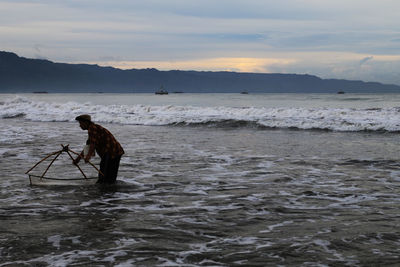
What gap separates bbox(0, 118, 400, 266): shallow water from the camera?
460cm

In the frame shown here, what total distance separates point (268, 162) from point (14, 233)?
7.10 meters

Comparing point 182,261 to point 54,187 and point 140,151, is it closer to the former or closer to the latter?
point 54,187

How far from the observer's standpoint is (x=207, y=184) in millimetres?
8484

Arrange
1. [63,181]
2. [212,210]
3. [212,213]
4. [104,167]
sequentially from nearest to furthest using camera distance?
[212,213]
[212,210]
[104,167]
[63,181]

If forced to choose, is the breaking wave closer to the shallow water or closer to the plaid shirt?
the shallow water

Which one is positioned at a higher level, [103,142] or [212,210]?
[103,142]

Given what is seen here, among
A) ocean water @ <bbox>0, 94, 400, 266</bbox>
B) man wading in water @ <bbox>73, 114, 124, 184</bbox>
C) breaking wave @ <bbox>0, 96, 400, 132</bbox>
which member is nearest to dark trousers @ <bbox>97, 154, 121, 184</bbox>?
man wading in water @ <bbox>73, 114, 124, 184</bbox>

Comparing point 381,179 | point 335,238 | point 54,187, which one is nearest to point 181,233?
point 335,238

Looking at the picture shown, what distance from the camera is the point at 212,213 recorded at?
6281 mm

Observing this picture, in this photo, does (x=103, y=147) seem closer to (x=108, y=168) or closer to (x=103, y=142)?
(x=103, y=142)

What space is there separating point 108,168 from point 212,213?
2.66m

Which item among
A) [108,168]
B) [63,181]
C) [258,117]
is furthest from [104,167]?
[258,117]

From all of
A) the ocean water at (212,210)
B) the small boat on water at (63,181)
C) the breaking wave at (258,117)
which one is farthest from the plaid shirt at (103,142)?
the breaking wave at (258,117)

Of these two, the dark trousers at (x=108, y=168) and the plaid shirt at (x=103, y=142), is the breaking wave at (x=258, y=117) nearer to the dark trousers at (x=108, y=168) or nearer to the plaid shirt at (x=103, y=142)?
the dark trousers at (x=108, y=168)
